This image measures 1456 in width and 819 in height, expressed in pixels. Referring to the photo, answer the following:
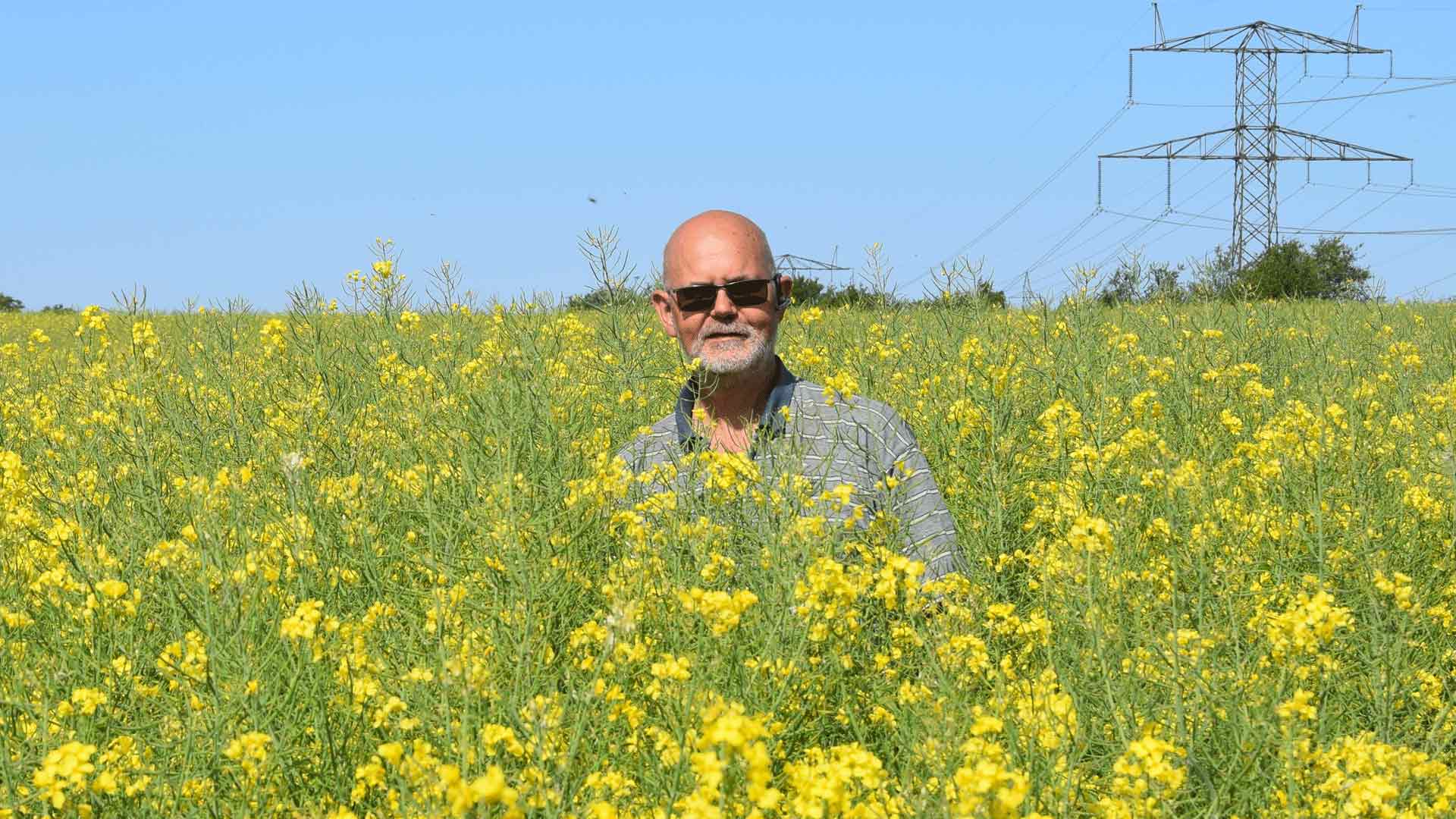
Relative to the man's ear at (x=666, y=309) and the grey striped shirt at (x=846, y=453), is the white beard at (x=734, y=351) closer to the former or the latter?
the grey striped shirt at (x=846, y=453)

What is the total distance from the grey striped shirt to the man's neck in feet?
0.18

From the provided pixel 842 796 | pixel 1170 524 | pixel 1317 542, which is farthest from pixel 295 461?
pixel 1317 542

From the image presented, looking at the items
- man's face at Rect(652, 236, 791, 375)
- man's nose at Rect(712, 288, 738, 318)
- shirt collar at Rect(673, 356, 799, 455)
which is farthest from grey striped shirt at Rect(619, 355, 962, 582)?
man's nose at Rect(712, 288, 738, 318)

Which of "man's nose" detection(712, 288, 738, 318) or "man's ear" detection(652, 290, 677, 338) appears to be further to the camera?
"man's ear" detection(652, 290, 677, 338)

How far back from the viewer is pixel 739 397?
3729mm

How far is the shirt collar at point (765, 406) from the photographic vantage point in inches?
128

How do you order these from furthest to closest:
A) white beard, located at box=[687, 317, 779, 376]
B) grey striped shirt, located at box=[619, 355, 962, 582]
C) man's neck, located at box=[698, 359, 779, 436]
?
man's neck, located at box=[698, 359, 779, 436], white beard, located at box=[687, 317, 779, 376], grey striped shirt, located at box=[619, 355, 962, 582]

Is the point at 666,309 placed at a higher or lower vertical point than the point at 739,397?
higher

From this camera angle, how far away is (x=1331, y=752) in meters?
1.92

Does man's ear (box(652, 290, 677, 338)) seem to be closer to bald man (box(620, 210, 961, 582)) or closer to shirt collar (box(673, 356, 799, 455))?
bald man (box(620, 210, 961, 582))

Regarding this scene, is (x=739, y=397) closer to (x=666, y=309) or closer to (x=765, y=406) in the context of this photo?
(x=765, y=406)

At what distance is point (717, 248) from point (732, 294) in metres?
0.15

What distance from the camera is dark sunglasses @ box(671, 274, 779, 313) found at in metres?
3.61

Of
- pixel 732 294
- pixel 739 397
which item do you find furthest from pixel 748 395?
pixel 732 294
